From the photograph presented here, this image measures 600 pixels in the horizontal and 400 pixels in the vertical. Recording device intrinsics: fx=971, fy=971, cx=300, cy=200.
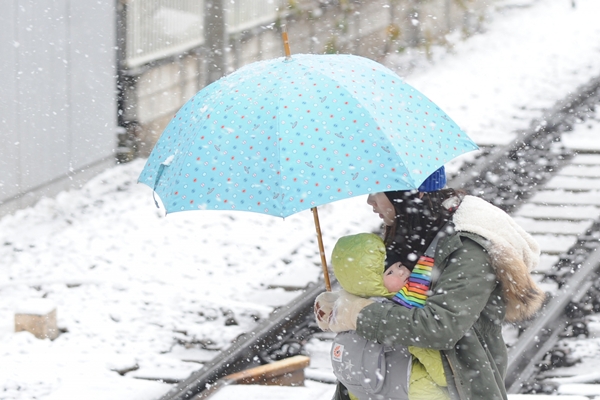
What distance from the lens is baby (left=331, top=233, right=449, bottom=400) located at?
2814mm

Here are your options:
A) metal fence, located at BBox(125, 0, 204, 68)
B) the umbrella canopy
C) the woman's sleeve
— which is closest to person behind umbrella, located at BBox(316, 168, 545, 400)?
the woman's sleeve

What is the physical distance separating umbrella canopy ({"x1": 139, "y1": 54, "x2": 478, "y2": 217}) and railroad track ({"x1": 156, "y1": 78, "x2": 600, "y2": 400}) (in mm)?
2762

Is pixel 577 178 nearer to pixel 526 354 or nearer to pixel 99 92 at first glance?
pixel 526 354

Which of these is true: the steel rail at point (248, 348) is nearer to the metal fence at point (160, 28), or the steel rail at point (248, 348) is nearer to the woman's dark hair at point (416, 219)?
the woman's dark hair at point (416, 219)

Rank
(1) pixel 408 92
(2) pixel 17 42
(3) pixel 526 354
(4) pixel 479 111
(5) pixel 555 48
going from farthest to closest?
(5) pixel 555 48, (4) pixel 479 111, (2) pixel 17 42, (3) pixel 526 354, (1) pixel 408 92

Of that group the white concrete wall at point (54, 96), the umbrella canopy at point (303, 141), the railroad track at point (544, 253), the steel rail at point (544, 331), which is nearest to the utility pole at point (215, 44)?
the white concrete wall at point (54, 96)

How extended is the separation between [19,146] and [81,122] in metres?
1.07

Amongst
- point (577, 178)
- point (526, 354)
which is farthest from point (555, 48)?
point (526, 354)

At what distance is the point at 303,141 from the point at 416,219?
1.40 ft

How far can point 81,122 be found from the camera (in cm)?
1018

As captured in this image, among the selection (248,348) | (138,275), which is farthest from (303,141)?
(138,275)

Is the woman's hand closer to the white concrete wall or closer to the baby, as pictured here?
the baby

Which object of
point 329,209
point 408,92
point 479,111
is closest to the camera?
point 408,92

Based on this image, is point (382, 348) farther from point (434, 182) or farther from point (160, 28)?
point (160, 28)
